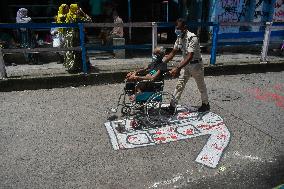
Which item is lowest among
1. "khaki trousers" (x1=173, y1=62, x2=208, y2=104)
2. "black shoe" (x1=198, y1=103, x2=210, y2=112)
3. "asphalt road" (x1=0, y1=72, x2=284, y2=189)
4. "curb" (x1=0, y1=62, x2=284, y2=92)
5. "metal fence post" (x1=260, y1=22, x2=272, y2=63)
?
"asphalt road" (x1=0, y1=72, x2=284, y2=189)

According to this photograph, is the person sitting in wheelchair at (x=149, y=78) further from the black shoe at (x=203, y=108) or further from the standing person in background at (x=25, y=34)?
the standing person in background at (x=25, y=34)

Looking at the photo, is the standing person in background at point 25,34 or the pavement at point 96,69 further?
the standing person in background at point 25,34

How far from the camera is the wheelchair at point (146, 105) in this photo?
5.48 m

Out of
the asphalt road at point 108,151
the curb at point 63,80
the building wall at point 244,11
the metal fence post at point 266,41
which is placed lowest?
the asphalt road at point 108,151

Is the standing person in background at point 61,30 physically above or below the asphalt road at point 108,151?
above

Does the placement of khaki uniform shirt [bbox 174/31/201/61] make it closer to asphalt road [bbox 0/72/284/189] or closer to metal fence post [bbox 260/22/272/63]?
asphalt road [bbox 0/72/284/189]

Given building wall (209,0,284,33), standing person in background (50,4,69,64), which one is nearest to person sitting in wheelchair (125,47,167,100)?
standing person in background (50,4,69,64)

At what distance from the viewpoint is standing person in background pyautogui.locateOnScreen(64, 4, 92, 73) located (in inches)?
315

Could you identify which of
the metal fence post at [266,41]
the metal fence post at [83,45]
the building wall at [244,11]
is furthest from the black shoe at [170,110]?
the building wall at [244,11]

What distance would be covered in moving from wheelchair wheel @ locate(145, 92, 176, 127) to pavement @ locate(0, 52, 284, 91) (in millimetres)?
2738

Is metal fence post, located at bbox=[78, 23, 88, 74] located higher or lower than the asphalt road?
higher

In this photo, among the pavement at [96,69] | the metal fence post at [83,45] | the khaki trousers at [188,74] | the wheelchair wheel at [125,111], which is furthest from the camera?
the pavement at [96,69]

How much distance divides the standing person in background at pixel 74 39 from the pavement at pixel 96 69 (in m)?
0.25

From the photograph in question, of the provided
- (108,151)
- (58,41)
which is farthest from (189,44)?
(58,41)
